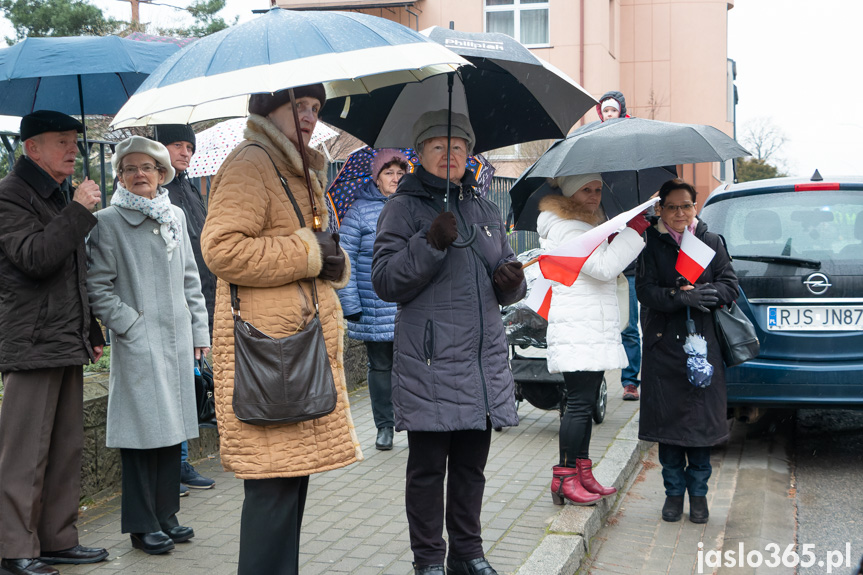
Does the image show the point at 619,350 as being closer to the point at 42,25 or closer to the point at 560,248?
the point at 560,248

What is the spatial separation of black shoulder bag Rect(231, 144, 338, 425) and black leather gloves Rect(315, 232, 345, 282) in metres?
0.22

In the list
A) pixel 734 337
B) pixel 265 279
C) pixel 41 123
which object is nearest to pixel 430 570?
pixel 265 279

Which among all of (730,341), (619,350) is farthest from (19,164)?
(730,341)

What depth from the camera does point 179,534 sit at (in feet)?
15.3

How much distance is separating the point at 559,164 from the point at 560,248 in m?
0.42

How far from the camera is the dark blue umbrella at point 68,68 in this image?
4148 mm

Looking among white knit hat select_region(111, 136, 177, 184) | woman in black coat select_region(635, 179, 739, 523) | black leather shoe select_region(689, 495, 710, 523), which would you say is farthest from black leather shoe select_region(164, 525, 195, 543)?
black leather shoe select_region(689, 495, 710, 523)

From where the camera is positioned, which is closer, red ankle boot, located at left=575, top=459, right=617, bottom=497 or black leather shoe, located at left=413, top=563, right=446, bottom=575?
black leather shoe, located at left=413, top=563, right=446, bottom=575

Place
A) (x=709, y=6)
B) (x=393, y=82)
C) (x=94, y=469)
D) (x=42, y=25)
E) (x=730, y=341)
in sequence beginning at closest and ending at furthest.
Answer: (x=393, y=82)
(x=730, y=341)
(x=94, y=469)
(x=42, y=25)
(x=709, y=6)

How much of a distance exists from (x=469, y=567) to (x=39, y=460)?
1.99 m

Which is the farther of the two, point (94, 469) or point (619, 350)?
point (94, 469)

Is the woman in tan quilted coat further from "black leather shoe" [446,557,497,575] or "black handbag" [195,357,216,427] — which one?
"black handbag" [195,357,216,427]

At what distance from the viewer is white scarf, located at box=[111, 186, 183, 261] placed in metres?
4.55

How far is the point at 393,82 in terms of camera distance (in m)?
4.07
